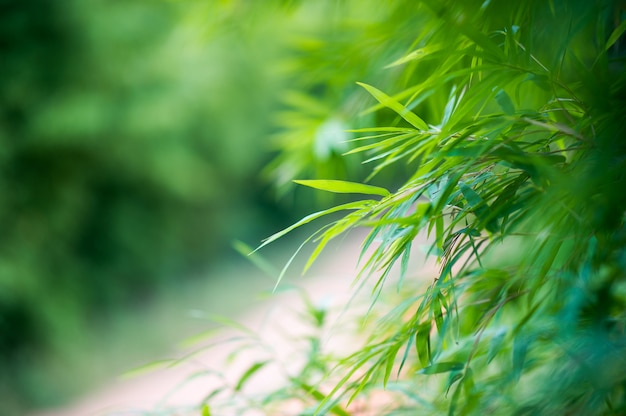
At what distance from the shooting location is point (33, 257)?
245 cm

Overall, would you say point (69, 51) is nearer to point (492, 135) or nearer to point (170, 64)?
point (170, 64)

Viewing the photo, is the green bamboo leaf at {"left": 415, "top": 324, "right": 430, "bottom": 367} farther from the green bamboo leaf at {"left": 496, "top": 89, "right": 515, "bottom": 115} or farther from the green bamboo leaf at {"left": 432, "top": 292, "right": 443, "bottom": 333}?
the green bamboo leaf at {"left": 496, "top": 89, "right": 515, "bottom": 115}

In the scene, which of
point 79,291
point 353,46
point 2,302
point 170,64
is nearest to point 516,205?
point 353,46

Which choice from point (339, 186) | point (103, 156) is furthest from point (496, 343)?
point (103, 156)

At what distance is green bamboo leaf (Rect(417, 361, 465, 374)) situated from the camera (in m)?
0.44

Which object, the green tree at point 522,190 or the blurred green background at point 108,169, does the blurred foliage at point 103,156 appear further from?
the green tree at point 522,190

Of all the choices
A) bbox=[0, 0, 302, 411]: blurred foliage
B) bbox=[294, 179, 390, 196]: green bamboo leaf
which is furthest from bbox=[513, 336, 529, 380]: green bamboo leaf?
bbox=[0, 0, 302, 411]: blurred foliage

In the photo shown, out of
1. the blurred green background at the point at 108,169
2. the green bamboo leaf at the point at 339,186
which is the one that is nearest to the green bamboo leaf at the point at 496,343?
the green bamboo leaf at the point at 339,186

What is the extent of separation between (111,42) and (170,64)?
348 millimetres

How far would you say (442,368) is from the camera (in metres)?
0.46

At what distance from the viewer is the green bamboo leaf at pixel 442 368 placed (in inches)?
17.3

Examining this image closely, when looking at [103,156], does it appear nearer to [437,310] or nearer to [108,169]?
[108,169]

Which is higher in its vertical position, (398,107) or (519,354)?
(398,107)

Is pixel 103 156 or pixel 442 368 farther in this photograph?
pixel 103 156
